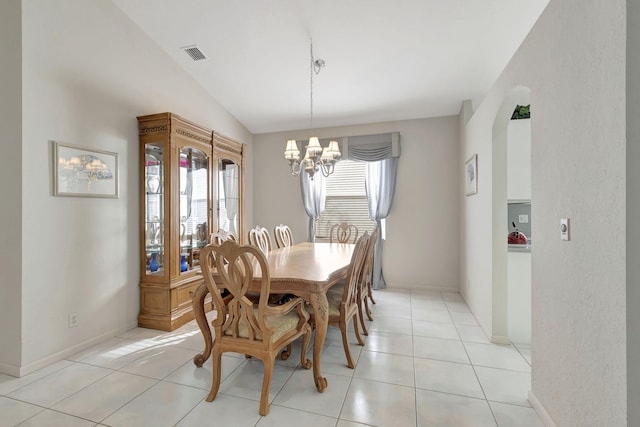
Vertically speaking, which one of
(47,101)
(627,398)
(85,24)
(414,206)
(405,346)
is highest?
(85,24)

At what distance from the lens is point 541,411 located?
173 cm

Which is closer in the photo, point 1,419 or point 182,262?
point 1,419

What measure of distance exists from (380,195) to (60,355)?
414cm

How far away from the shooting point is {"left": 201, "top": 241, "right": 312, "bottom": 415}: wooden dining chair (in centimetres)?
175

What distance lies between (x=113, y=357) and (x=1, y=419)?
0.77 metres

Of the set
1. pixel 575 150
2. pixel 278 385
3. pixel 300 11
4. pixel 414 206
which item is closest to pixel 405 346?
pixel 278 385

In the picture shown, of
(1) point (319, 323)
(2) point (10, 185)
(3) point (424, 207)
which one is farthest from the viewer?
(3) point (424, 207)

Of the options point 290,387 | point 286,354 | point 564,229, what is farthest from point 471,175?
point 290,387

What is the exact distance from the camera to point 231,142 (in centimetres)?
417

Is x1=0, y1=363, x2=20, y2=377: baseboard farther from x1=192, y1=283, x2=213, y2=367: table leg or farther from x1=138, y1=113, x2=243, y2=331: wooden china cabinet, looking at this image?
x1=192, y1=283, x2=213, y2=367: table leg

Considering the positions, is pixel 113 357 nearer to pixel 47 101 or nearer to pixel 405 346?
pixel 47 101

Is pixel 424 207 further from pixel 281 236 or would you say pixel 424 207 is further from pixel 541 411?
pixel 541 411

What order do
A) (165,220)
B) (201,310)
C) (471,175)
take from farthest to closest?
1. (471,175)
2. (165,220)
3. (201,310)

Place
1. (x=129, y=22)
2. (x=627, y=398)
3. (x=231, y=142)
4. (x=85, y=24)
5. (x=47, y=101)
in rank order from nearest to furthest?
(x=627, y=398)
(x=47, y=101)
(x=85, y=24)
(x=129, y=22)
(x=231, y=142)
